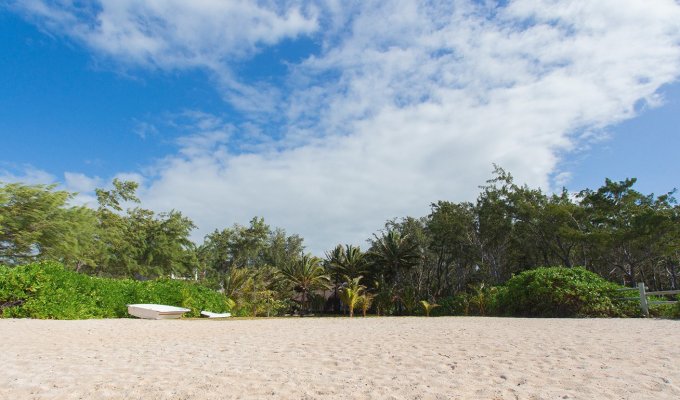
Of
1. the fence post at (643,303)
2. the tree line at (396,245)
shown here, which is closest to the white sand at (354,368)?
the fence post at (643,303)

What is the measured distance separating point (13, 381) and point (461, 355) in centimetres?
512

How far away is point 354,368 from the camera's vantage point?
4891mm

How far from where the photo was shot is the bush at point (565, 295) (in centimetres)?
1310

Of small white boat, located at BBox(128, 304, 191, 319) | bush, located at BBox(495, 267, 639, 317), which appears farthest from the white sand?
small white boat, located at BBox(128, 304, 191, 319)

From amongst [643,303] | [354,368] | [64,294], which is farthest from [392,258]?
[354,368]

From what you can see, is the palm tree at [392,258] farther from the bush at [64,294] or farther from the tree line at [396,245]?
the bush at [64,294]

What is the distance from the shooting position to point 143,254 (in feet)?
104

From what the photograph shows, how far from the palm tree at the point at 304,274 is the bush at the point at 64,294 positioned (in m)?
11.9

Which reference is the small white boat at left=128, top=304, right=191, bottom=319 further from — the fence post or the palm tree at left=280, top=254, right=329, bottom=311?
the fence post

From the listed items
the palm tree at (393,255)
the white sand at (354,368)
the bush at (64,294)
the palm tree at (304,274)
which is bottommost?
the white sand at (354,368)

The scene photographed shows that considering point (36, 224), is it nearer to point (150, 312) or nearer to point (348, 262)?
point (150, 312)

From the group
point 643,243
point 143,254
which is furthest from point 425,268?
point 143,254

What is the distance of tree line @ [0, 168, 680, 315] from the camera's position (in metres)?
20.8

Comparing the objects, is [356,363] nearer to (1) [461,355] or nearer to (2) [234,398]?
(1) [461,355]
